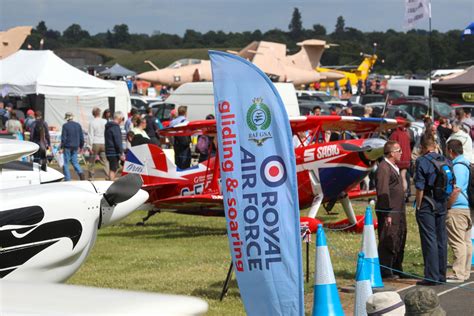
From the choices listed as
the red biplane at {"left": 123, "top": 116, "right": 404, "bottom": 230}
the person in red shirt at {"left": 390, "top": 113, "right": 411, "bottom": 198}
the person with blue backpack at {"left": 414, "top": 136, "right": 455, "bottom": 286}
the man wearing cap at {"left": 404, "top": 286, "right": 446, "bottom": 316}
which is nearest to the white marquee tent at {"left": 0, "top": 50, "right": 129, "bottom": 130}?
the red biplane at {"left": 123, "top": 116, "right": 404, "bottom": 230}

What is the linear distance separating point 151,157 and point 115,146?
496 cm

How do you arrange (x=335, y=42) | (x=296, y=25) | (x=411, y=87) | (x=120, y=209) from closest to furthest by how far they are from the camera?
(x=120, y=209)
(x=411, y=87)
(x=335, y=42)
(x=296, y=25)

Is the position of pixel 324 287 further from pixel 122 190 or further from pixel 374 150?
pixel 374 150

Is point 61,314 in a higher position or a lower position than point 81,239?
higher

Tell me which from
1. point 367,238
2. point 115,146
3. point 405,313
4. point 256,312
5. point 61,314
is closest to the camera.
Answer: point 61,314

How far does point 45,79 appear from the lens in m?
29.8

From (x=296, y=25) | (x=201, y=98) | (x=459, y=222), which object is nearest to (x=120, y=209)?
(x=459, y=222)

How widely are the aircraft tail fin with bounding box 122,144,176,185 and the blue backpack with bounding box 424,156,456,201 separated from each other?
645 centimetres

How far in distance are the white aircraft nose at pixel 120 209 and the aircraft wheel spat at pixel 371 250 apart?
242 cm

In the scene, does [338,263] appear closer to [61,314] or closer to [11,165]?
[11,165]

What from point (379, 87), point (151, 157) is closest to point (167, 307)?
point (151, 157)

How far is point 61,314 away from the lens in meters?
3.26

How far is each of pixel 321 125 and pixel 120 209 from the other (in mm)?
7796

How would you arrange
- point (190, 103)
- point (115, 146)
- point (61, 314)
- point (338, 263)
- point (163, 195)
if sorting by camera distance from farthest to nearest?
point (190, 103) → point (115, 146) → point (163, 195) → point (338, 263) → point (61, 314)
